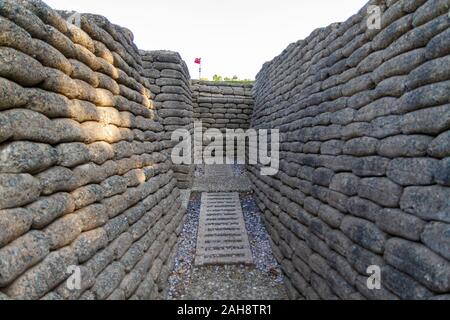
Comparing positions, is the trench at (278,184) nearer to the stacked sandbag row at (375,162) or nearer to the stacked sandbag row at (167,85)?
the stacked sandbag row at (375,162)

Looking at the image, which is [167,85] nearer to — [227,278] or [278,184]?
[278,184]

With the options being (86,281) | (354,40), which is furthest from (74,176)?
(354,40)

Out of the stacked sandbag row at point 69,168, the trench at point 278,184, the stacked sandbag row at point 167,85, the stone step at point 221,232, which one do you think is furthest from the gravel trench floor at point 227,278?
the stacked sandbag row at point 167,85

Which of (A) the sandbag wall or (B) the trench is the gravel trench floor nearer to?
(B) the trench

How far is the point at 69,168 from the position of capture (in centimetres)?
221

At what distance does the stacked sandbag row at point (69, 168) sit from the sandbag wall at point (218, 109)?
602cm

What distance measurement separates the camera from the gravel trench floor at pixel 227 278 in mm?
3941

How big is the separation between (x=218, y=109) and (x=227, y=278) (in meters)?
6.89

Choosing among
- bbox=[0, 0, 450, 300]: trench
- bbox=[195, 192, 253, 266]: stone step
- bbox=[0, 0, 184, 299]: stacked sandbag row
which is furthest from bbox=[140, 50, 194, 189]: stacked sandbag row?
bbox=[0, 0, 184, 299]: stacked sandbag row

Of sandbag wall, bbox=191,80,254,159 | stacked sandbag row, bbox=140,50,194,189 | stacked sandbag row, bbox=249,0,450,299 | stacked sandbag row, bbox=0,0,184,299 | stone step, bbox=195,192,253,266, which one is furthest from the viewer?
sandbag wall, bbox=191,80,254,159

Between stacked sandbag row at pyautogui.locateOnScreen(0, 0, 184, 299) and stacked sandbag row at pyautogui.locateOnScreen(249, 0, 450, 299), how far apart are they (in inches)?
87.0

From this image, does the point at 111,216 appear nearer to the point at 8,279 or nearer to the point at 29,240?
the point at 29,240

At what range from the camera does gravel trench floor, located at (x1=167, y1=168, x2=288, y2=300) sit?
12.9ft
